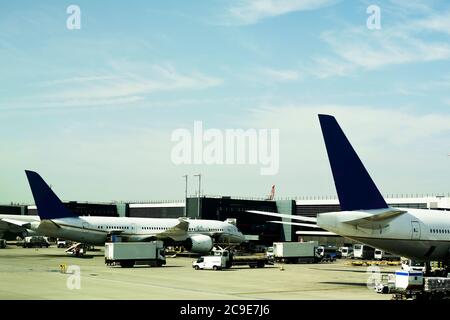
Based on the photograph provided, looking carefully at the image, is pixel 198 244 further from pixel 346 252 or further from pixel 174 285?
pixel 174 285

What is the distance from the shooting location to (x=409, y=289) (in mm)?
34406

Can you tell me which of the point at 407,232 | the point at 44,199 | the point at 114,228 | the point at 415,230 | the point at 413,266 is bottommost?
the point at 413,266

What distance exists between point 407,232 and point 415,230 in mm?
1281

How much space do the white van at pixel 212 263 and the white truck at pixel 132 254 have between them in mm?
4464

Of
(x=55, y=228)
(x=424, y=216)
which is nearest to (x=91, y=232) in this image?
(x=55, y=228)

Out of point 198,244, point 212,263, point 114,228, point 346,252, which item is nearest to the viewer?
point 212,263

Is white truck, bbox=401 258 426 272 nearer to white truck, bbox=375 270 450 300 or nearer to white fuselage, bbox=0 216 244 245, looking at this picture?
white truck, bbox=375 270 450 300

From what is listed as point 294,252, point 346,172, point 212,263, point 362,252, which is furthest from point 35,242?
point 346,172

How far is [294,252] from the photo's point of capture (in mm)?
72625

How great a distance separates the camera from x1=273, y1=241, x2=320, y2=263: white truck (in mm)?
71500

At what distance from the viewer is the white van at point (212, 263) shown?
2265 inches
